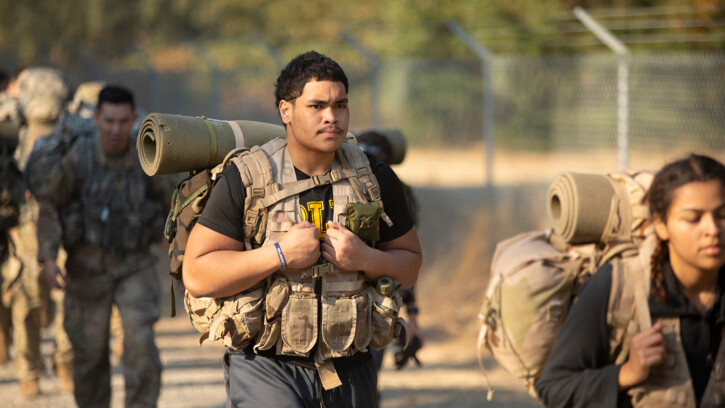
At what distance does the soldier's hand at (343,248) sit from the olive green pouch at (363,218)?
1.2 inches

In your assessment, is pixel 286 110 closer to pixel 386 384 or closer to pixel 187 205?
pixel 187 205

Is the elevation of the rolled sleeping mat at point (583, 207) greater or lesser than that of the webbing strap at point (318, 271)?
greater

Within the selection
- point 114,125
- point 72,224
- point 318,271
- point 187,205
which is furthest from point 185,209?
point 72,224

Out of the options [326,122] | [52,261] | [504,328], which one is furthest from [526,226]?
[326,122]

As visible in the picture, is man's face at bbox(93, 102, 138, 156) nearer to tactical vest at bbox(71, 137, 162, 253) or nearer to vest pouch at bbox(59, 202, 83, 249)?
tactical vest at bbox(71, 137, 162, 253)

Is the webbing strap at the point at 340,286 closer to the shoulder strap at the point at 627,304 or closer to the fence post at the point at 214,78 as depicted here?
the shoulder strap at the point at 627,304

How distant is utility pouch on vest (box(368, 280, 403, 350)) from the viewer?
3748mm

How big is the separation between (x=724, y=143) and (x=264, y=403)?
7.47m

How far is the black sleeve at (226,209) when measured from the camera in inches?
141

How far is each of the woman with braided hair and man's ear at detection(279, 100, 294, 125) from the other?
120cm

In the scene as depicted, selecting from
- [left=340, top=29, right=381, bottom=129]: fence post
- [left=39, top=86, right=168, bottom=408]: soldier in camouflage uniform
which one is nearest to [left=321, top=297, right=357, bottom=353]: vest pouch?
[left=39, top=86, right=168, bottom=408]: soldier in camouflage uniform

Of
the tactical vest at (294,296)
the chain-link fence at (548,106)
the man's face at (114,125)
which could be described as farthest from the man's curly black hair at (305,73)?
the chain-link fence at (548,106)

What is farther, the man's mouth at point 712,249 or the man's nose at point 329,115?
the man's nose at point 329,115

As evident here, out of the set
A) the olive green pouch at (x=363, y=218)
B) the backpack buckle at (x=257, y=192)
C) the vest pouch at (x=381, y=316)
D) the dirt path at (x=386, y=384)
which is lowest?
the dirt path at (x=386, y=384)
